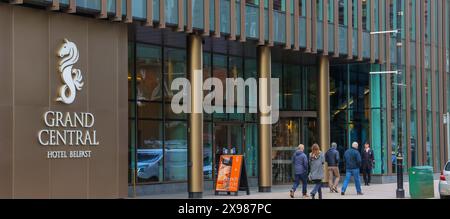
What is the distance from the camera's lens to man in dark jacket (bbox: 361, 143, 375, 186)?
3284cm

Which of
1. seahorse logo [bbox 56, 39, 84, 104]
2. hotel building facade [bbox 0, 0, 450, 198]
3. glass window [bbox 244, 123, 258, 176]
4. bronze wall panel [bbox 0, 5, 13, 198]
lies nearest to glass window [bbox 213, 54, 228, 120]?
hotel building facade [bbox 0, 0, 450, 198]

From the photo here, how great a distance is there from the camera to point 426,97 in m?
38.6

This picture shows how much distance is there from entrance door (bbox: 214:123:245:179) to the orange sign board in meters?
5.32

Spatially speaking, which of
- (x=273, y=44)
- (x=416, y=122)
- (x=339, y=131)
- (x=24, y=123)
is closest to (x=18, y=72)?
(x=24, y=123)

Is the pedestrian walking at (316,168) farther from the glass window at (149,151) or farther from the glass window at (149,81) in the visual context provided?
the glass window at (149,81)

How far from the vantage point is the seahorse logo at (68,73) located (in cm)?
2092

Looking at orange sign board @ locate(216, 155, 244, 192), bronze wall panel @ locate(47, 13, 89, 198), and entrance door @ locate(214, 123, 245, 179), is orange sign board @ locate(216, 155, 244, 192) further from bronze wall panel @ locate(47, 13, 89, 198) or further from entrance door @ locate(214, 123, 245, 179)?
bronze wall panel @ locate(47, 13, 89, 198)

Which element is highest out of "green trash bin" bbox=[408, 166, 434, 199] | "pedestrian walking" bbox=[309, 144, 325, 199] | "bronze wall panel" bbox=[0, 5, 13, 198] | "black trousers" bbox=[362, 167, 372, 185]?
"bronze wall panel" bbox=[0, 5, 13, 198]

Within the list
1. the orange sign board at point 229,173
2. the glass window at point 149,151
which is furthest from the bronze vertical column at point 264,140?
the glass window at point 149,151

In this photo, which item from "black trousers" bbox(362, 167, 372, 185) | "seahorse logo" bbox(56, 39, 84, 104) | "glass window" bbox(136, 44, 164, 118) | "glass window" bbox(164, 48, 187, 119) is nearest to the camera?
"seahorse logo" bbox(56, 39, 84, 104)

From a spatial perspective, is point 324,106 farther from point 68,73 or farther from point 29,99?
point 29,99

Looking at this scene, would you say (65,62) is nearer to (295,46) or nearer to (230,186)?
(230,186)

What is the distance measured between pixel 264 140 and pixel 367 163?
700cm

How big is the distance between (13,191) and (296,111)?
59.4 ft
